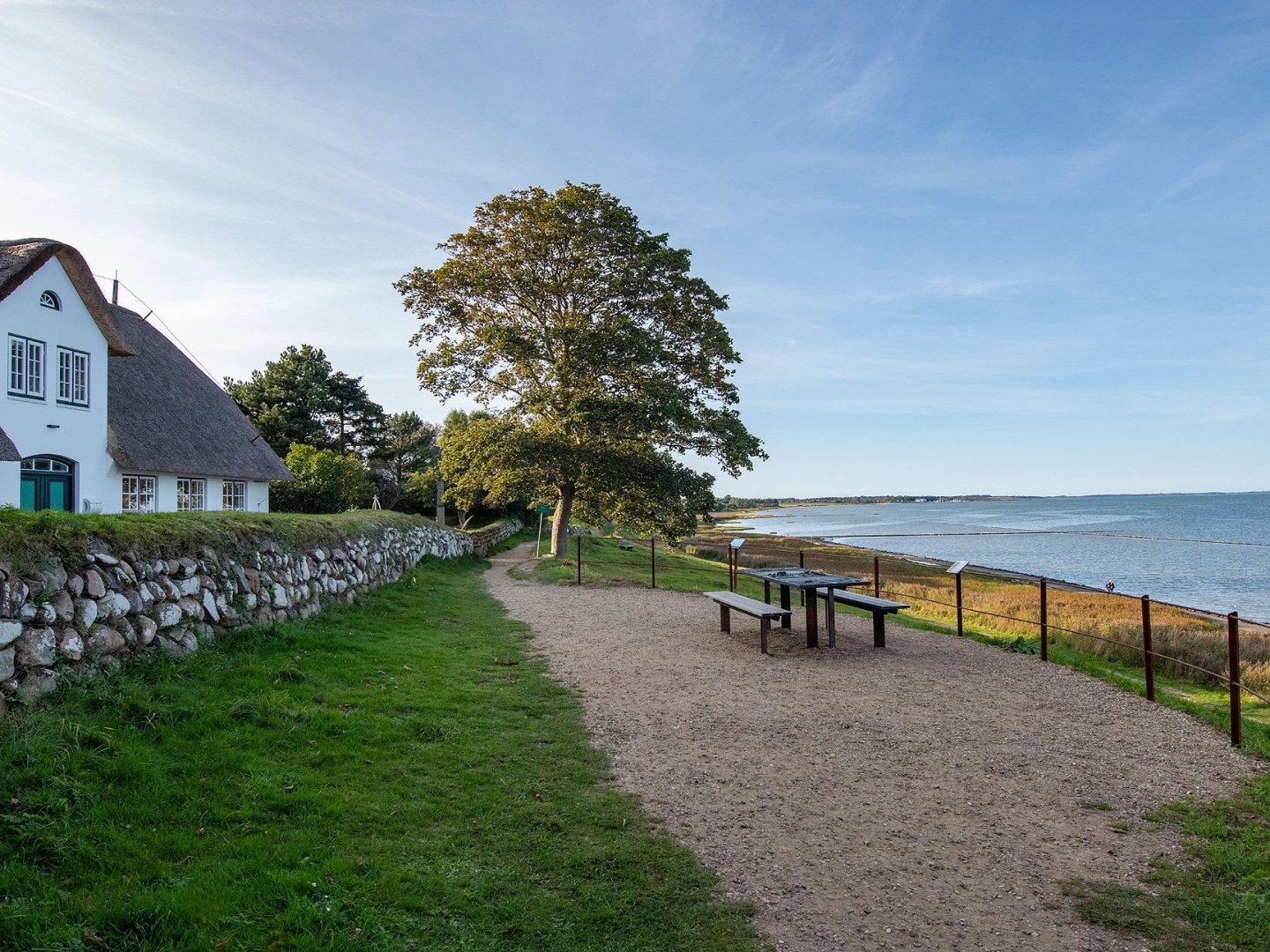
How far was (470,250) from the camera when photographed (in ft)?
75.2

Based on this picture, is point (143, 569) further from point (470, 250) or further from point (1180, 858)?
point (470, 250)

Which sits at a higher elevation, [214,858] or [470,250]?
[470,250]

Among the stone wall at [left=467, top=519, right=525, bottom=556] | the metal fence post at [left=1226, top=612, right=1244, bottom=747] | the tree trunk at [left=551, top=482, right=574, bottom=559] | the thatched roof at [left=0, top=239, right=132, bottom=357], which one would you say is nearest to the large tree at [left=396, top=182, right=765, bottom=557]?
the tree trunk at [left=551, top=482, right=574, bottom=559]

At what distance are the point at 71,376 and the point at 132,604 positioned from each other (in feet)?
40.3

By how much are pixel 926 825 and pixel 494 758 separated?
9.85ft

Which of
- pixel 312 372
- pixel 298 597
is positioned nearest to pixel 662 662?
pixel 298 597

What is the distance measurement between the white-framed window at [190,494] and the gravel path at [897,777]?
14.6 meters

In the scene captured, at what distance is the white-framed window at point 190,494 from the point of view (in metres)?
19.6

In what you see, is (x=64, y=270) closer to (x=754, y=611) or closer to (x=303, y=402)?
(x=754, y=611)

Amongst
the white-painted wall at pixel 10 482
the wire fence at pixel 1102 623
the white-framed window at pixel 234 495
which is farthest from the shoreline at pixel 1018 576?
the white-framed window at pixel 234 495

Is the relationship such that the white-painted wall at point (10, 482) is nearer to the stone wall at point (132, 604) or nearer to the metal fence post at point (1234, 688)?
the stone wall at point (132, 604)

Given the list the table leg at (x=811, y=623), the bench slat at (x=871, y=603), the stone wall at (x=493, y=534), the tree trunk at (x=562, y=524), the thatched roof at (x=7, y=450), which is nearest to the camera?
the bench slat at (x=871, y=603)

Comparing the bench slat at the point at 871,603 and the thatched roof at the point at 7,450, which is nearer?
the bench slat at the point at 871,603

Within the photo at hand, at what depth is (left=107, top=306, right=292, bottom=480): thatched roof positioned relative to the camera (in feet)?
57.3
